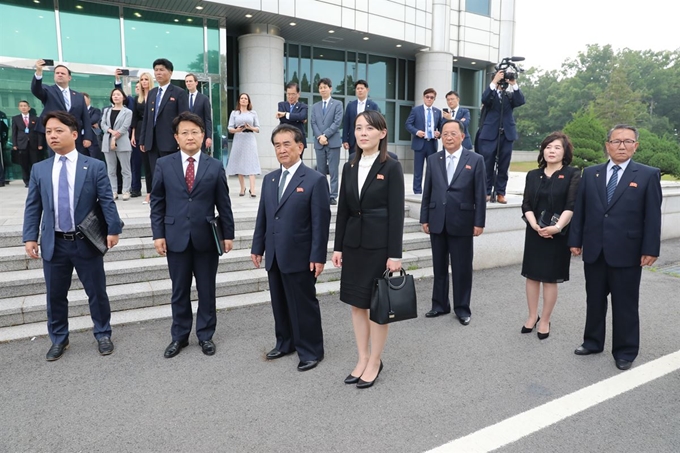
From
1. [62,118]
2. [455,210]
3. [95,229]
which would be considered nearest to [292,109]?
[455,210]

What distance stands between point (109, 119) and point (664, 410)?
8.76m

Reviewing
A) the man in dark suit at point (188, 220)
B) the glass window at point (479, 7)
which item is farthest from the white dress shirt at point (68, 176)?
the glass window at point (479, 7)

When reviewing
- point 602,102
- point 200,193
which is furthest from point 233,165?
point 602,102

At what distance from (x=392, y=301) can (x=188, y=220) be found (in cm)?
188

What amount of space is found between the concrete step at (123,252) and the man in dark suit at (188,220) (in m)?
1.84

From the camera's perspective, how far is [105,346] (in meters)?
4.11

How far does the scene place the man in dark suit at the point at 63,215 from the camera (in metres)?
3.89

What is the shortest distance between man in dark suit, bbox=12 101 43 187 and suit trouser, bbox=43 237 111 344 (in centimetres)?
833

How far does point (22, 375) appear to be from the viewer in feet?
12.2

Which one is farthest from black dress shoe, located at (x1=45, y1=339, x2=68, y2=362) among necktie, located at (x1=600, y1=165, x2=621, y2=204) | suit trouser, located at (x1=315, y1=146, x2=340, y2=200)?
suit trouser, located at (x1=315, y1=146, x2=340, y2=200)

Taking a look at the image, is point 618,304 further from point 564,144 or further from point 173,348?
point 173,348

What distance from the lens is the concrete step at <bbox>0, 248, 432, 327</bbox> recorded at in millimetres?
4594

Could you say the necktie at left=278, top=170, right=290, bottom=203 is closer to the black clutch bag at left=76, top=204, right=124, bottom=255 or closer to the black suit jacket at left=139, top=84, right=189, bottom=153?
the black clutch bag at left=76, top=204, right=124, bottom=255

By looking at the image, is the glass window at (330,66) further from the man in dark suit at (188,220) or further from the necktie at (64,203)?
the necktie at (64,203)
